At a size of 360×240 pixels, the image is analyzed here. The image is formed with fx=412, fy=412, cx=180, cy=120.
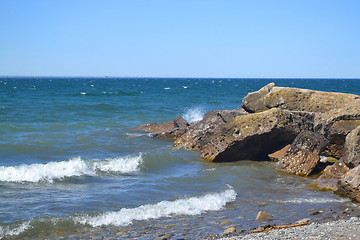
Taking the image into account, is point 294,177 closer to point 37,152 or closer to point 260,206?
point 260,206

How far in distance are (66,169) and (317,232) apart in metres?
7.84

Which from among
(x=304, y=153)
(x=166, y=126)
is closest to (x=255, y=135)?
(x=304, y=153)

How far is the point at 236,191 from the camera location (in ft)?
33.6

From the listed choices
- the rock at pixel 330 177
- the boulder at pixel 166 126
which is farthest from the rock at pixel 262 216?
the boulder at pixel 166 126

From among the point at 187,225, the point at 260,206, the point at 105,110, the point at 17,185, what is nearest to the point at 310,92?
the point at 260,206

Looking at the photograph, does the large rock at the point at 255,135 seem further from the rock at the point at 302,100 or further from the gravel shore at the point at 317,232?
the gravel shore at the point at 317,232

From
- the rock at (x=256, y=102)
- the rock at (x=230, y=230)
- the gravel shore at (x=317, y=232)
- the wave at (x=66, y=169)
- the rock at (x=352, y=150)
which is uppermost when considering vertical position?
the rock at (x=256, y=102)

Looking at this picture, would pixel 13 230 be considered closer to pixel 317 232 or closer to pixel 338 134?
pixel 317 232

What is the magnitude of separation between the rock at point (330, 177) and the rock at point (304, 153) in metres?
0.62

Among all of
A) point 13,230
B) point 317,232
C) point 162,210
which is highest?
point 317,232

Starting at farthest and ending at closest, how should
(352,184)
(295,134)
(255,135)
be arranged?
(295,134) → (255,135) → (352,184)

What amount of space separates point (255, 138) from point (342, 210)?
14.9 ft

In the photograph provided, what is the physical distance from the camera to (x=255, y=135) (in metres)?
12.5

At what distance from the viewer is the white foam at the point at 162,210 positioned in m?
8.04
